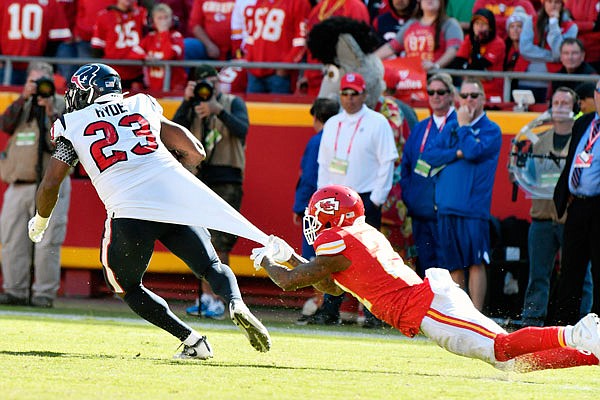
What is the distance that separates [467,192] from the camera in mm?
11477

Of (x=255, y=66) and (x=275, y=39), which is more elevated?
(x=275, y=39)

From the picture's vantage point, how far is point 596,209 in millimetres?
10602

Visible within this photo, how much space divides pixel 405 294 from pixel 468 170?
4.40m

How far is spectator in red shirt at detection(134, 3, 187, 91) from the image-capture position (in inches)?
576

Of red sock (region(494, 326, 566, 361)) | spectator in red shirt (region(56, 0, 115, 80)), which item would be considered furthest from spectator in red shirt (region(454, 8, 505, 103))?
red sock (region(494, 326, 566, 361))

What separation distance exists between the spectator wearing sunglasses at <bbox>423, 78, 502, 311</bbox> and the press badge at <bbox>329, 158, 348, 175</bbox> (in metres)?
0.81

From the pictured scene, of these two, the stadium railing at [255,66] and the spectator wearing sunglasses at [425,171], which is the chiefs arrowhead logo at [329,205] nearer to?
the spectator wearing sunglasses at [425,171]

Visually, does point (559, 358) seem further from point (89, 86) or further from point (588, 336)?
point (89, 86)

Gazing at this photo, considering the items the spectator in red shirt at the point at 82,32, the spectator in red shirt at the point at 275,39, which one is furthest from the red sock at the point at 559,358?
the spectator in red shirt at the point at 82,32

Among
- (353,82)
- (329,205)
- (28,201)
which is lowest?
(28,201)

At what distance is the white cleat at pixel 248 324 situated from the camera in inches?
296

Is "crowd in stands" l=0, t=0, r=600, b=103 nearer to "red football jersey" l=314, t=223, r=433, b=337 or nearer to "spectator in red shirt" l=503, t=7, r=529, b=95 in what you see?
"spectator in red shirt" l=503, t=7, r=529, b=95

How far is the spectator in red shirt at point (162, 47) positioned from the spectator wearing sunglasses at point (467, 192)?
431 centimetres

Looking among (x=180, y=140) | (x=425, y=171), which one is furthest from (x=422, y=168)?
(x=180, y=140)
